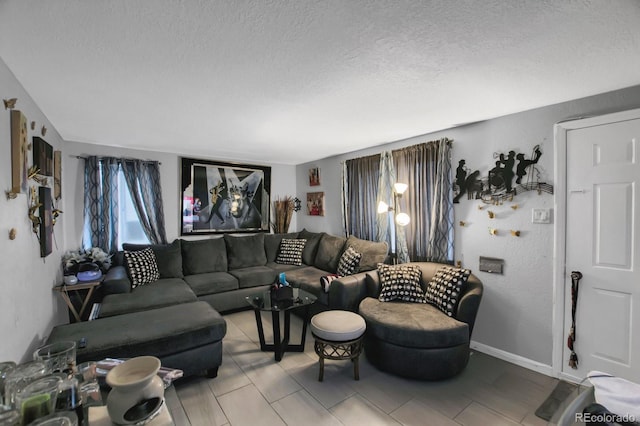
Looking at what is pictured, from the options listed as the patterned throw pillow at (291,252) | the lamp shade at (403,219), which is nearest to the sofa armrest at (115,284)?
the patterned throw pillow at (291,252)

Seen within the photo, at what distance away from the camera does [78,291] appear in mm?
3186

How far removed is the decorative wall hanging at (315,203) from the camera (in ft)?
16.4

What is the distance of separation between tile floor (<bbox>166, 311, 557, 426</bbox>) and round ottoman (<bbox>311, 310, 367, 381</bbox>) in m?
0.20

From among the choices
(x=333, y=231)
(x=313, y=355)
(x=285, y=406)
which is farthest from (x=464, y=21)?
(x=333, y=231)

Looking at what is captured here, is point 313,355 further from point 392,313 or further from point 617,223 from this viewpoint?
point 617,223

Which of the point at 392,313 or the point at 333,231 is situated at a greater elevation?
the point at 333,231

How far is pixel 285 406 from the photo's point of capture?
2.04m

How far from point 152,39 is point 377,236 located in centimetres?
323

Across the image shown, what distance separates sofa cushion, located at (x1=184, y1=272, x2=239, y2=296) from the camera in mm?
3652

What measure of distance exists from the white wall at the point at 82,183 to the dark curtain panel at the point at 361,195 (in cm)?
207

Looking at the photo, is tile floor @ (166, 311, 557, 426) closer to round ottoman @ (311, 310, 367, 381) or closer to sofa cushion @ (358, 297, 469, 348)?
round ottoman @ (311, 310, 367, 381)

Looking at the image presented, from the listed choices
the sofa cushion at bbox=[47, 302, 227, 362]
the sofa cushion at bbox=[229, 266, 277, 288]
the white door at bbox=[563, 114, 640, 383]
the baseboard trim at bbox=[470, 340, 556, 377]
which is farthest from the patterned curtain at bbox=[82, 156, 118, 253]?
the white door at bbox=[563, 114, 640, 383]

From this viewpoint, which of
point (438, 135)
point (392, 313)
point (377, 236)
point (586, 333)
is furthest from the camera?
point (377, 236)

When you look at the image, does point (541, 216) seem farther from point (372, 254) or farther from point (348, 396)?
point (348, 396)
